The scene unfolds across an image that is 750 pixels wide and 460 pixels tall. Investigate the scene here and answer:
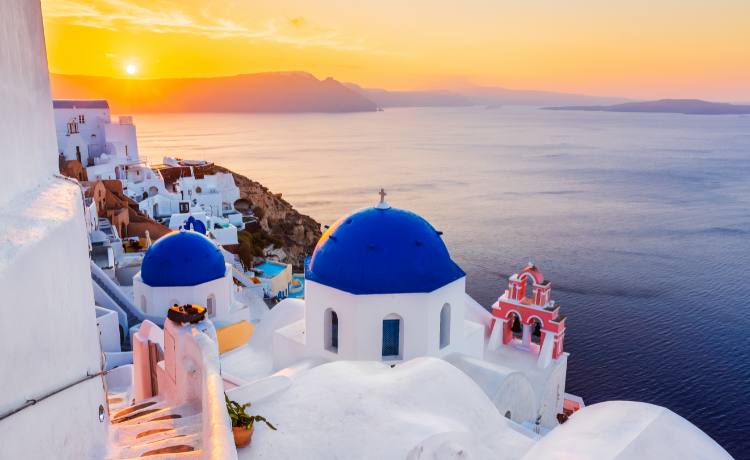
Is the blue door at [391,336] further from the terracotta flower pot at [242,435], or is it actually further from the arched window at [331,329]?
the terracotta flower pot at [242,435]

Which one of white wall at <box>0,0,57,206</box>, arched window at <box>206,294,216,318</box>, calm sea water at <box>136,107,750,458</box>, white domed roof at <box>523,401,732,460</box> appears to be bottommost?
calm sea water at <box>136,107,750,458</box>

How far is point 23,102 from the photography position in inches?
134

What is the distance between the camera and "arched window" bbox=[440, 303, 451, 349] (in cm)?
1161

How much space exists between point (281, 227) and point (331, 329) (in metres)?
34.4

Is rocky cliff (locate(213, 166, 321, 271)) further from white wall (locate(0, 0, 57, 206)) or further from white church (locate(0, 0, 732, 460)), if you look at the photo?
white wall (locate(0, 0, 57, 206))

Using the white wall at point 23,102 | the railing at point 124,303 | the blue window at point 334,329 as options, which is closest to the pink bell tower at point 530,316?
the blue window at point 334,329

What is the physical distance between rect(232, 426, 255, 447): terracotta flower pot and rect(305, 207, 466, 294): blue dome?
180 inches

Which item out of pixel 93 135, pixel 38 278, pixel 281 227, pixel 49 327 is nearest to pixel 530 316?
pixel 49 327

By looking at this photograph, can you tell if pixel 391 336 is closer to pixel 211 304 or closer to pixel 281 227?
pixel 211 304

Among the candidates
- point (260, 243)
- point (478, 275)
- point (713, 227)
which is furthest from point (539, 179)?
point (260, 243)

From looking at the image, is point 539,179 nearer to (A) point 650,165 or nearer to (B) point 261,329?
(A) point 650,165

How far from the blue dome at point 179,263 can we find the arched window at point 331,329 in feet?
15.5

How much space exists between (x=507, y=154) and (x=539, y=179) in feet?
112

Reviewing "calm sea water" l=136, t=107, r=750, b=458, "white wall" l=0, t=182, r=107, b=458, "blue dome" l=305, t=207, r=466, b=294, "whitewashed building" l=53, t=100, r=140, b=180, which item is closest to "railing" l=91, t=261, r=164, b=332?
"blue dome" l=305, t=207, r=466, b=294
